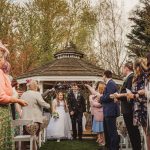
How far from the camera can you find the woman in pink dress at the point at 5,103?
505 centimetres

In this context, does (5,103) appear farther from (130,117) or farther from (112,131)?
(112,131)

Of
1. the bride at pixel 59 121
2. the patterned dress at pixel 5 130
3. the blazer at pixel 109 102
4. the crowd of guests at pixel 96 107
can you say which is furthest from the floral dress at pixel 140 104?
the bride at pixel 59 121

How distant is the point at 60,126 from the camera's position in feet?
54.4

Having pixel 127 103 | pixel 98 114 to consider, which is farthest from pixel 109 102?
pixel 98 114

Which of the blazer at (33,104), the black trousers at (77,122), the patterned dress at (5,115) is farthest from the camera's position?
the black trousers at (77,122)

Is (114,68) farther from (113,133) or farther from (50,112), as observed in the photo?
(113,133)

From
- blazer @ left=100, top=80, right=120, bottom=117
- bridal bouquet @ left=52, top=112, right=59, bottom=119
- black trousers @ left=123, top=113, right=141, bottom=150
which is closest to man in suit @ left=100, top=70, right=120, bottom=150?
blazer @ left=100, top=80, right=120, bottom=117

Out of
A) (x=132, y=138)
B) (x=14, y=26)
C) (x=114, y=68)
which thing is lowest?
(x=132, y=138)

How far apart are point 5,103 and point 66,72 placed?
17.2m

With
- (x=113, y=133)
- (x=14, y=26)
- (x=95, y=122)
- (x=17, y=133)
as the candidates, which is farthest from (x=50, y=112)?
(x=14, y=26)

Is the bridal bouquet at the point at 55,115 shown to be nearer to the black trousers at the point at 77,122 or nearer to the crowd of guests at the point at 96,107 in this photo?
the crowd of guests at the point at 96,107

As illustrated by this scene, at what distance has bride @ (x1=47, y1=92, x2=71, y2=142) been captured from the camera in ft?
53.9

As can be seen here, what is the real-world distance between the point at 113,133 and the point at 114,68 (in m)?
30.3

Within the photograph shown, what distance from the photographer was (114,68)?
40969 mm
